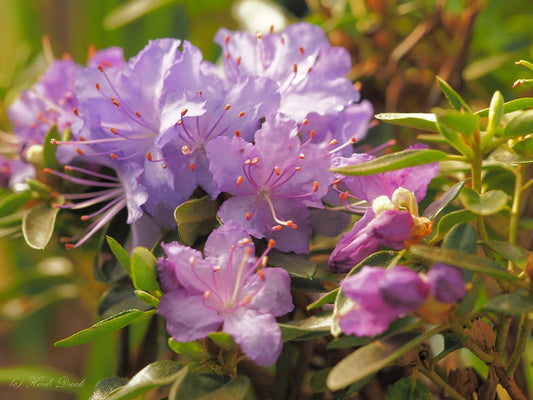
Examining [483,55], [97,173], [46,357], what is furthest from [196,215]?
[46,357]

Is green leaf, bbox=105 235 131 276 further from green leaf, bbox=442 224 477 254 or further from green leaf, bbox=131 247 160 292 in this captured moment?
green leaf, bbox=442 224 477 254

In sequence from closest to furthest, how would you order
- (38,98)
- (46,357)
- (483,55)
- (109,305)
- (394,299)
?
1. (394,299)
2. (109,305)
3. (38,98)
4. (483,55)
5. (46,357)

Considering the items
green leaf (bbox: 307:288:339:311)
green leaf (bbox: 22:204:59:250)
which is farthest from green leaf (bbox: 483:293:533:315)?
green leaf (bbox: 22:204:59:250)

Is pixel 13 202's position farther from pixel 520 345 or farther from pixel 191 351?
pixel 520 345

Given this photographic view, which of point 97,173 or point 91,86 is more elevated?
point 91,86

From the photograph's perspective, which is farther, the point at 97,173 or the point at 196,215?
the point at 97,173

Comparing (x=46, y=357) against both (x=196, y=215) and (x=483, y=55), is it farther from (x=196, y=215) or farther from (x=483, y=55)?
(x=483, y=55)

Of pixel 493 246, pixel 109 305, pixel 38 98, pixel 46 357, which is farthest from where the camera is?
pixel 46 357
